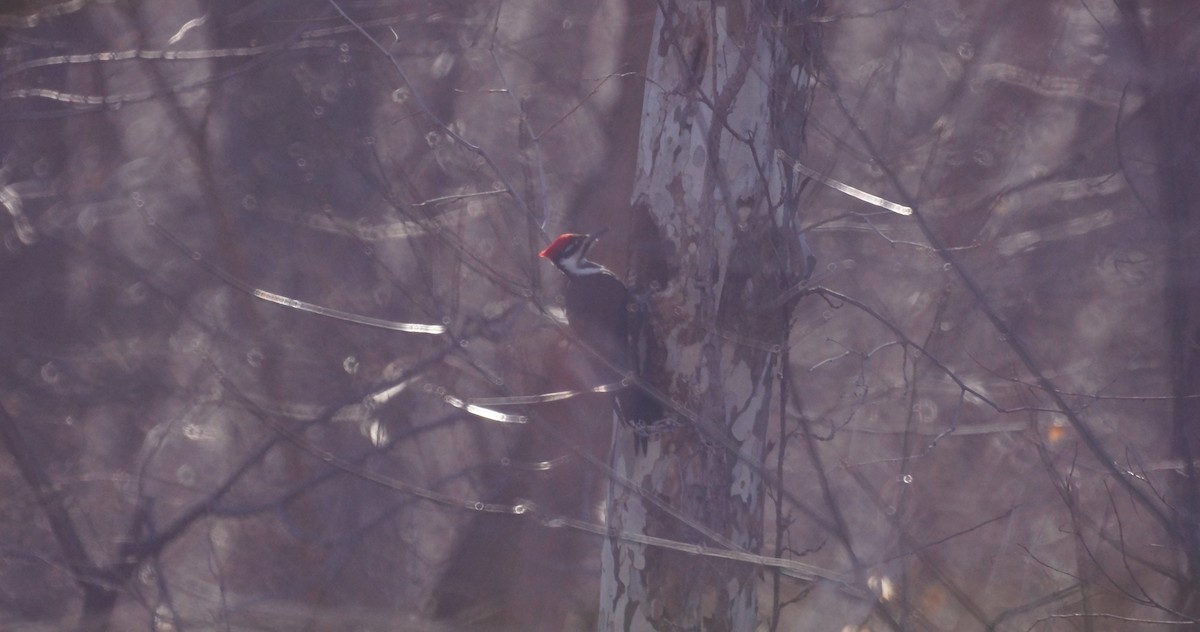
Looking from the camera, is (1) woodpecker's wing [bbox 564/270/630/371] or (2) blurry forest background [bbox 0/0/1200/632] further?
(2) blurry forest background [bbox 0/0/1200/632]

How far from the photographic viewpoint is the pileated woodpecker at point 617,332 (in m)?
2.99

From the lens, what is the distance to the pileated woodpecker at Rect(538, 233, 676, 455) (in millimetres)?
2994

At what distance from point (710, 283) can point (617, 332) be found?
38cm

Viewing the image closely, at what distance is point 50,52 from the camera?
661 cm

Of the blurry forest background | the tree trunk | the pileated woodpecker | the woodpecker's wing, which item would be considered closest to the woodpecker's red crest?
the pileated woodpecker

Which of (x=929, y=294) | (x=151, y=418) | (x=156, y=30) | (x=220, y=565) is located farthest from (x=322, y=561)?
(x=929, y=294)

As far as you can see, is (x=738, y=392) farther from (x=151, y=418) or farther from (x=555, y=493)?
(x=151, y=418)

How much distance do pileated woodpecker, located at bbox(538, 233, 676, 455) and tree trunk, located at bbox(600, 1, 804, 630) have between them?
6 centimetres

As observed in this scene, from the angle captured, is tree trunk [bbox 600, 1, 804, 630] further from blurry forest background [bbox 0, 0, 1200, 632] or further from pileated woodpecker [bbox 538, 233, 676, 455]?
blurry forest background [bbox 0, 0, 1200, 632]

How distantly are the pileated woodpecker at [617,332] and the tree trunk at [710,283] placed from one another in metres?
0.06

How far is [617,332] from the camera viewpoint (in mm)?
3129

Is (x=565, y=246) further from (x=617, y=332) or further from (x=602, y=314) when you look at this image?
(x=617, y=332)

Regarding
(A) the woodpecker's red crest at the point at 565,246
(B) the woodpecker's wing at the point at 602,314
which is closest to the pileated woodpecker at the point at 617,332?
(B) the woodpecker's wing at the point at 602,314

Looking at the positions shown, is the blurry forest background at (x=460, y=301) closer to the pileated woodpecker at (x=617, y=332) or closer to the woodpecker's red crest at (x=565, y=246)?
the woodpecker's red crest at (x=565, y=246)
